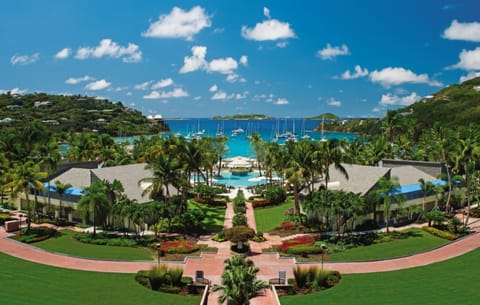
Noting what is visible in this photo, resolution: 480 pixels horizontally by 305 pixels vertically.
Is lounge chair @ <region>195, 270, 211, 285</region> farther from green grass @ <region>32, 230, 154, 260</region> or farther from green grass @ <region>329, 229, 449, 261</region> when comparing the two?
green grass @ <region>329, 229, 449, 261</region>

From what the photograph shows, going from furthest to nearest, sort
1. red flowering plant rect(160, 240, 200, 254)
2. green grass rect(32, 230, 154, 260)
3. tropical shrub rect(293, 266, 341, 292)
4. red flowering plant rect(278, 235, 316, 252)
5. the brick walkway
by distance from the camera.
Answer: red flowering plant rect(278, 235, 316, 252) < red flowering plant rect(160, 240, 200, 254) < green grass rect(32, 230, 154, 260) < the brick walkway < tropical shrub rect(293, 266, 341, 292)

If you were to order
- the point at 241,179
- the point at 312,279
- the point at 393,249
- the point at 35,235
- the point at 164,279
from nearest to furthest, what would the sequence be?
the point at 164,279
the point at 312,279
the point at 393,249
the point at 35,235
the point at 241,179

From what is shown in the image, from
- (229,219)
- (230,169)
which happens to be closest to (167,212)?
(229,219)

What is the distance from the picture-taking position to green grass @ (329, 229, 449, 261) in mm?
35875

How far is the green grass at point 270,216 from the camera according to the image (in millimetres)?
49250

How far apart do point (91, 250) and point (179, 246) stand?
853cm

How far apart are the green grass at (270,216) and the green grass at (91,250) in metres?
16.2

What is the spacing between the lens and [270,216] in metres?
54.4

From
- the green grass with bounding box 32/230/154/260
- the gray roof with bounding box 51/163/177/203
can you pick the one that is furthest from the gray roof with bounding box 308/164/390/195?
the green grass with bounding box 32/230/154/260

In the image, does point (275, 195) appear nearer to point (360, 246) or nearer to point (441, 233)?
point (360, 246)

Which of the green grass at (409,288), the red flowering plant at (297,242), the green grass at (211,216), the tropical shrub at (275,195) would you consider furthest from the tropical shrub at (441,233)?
the green grass at (211,216)

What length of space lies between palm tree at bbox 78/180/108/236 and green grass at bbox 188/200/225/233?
12.6 meters

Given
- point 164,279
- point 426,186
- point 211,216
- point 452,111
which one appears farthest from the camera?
point 452,111

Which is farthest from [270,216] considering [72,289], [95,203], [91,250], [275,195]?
[72,289]
